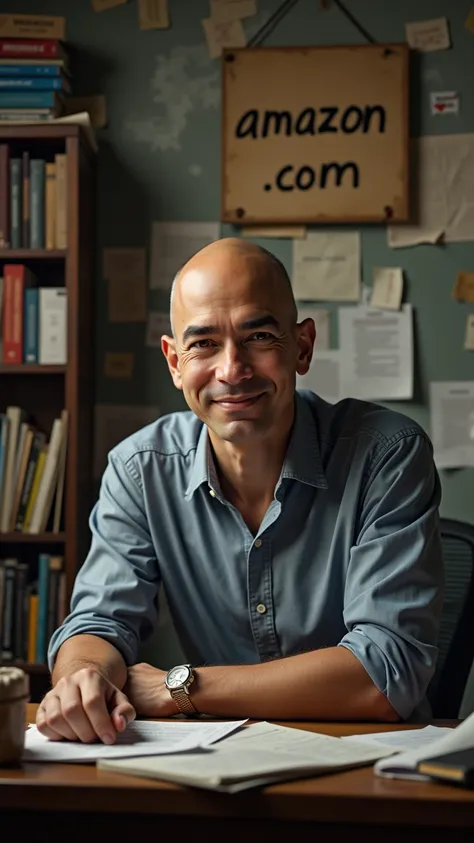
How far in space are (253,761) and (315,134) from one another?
93.3 inches

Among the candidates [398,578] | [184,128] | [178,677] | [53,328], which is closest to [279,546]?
[398,578]

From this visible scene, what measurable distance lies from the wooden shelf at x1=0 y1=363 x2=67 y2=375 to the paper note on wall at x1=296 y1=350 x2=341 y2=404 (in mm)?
718

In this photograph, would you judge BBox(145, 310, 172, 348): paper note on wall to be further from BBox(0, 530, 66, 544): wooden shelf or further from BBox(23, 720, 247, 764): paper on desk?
BBox(23, 720, 247, 764): paper on desk

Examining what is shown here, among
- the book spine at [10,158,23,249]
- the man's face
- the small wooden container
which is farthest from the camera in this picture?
the book spine at [10,158,23,249]

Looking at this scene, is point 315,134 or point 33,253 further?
point 315,134

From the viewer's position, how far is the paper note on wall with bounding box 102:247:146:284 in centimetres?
316

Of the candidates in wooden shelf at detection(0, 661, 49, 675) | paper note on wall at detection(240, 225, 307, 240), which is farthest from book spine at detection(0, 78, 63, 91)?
wooden shelf at detection(0, 661, 49, 675)

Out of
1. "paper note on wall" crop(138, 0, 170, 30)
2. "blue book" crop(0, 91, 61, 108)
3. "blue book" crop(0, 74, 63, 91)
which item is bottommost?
"blue book" crop(0, 91, 61, 108)

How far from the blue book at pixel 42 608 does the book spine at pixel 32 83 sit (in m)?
1.34

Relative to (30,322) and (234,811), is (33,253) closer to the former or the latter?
(30,322)

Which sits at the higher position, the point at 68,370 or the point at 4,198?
the point at 4,198

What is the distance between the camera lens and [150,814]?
101 cm

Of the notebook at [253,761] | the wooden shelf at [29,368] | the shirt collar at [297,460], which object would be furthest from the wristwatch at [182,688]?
the wooden shelf at [29,368]

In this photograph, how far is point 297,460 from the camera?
5.66 ft
